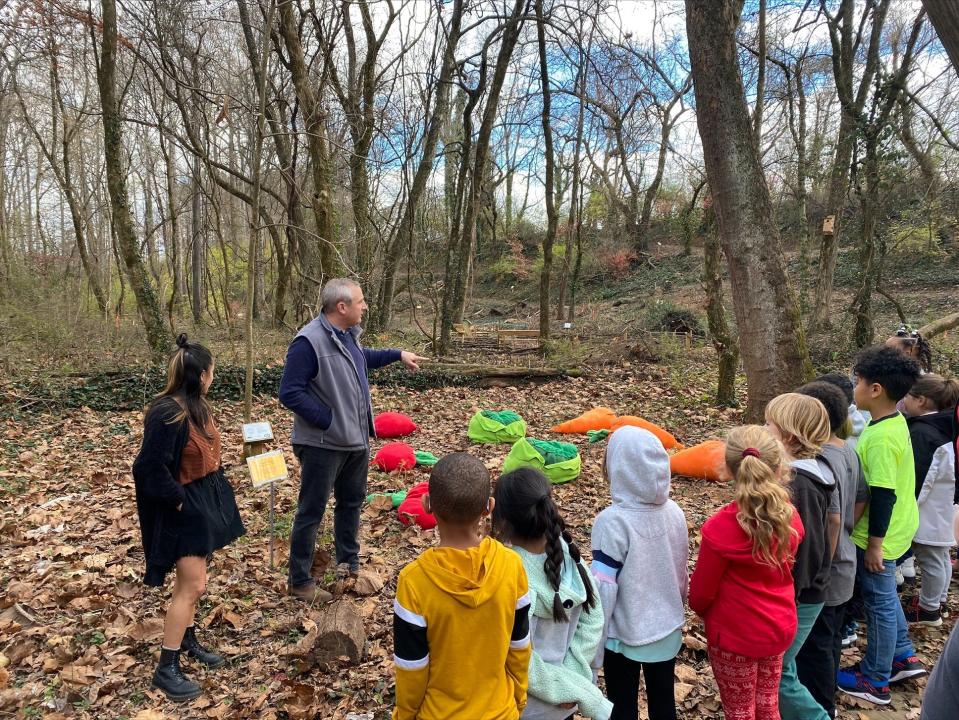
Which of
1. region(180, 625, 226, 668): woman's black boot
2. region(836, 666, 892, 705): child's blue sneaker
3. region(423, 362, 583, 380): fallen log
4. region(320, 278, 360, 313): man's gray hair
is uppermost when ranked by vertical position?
region(320, 278, 360, 313): man's gray hair

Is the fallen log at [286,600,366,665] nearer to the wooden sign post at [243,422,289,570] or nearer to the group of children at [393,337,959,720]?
the wooden sign post at [243,422,289,570]

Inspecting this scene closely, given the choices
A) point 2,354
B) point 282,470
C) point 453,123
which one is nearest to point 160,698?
point 282,470

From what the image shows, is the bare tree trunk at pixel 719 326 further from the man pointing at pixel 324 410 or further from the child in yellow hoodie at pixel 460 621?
the child in yellow hoodie at pixel 460 621

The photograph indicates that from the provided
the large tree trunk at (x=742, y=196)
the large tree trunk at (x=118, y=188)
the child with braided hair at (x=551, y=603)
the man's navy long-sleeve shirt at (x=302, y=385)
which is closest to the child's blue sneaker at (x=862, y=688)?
the child with braided hair at (x=551, y=603)

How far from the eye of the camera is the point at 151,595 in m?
3.78

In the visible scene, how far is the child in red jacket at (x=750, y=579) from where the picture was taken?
203 cm

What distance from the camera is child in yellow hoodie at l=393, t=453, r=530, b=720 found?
5.64 ft

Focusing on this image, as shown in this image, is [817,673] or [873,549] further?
[873,549]

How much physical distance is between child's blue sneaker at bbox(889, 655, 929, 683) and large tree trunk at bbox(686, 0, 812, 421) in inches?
144

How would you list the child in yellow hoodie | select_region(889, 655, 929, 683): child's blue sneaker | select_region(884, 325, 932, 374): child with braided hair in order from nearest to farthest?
the child in yellow hoodie < select_region(889, 655, 929, 683): child's blue sneaker < select_region(884, 325, 932, 374): child with braided hair

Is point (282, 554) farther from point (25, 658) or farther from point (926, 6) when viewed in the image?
point (926, 6)

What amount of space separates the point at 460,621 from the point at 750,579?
1.17 meters

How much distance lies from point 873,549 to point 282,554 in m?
3.85

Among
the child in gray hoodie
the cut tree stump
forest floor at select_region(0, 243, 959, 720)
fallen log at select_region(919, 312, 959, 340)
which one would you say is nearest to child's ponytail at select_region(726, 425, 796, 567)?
the child in gray hoodie
